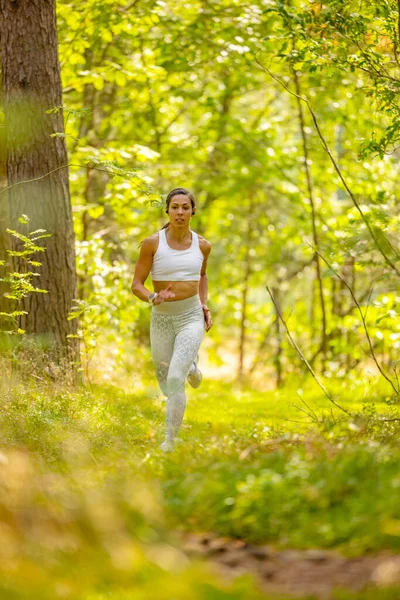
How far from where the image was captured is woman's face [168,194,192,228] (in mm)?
7055

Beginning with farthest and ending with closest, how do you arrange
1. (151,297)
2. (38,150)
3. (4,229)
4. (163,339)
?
1. (4,229)
2. (38,150)
3. (163,339)
4. (151,297)

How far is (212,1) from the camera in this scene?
1420 cm

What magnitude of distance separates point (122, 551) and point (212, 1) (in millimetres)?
12188

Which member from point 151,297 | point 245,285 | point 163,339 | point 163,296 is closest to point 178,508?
point 163,296

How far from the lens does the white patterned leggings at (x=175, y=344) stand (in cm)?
682

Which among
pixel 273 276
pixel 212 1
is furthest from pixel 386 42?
pixel 273 276

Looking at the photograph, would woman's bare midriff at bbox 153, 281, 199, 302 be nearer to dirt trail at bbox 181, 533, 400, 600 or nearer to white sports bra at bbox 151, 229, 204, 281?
white sports bra at bbox 151, 229, 204, 281

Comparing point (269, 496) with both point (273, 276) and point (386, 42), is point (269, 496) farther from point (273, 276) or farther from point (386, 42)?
point (273, 276)

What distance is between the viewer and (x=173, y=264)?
7090 mm

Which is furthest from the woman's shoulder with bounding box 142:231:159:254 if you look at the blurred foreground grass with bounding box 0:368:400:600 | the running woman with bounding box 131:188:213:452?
the blurred foreground grass with bounding box 0:368:400:600

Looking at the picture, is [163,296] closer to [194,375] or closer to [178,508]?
[194,375]

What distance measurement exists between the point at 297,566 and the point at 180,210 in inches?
155

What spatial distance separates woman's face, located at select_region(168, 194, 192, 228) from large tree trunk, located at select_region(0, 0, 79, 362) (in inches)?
72.1

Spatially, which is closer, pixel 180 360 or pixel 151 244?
pixel 180 360
